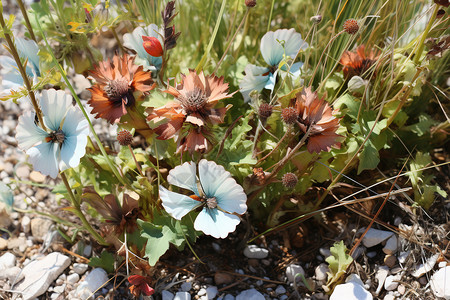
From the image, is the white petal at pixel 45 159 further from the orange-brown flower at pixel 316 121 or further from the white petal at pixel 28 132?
the orange-brown flower at pixel 316 121

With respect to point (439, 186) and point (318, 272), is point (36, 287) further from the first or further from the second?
point (439, 186)

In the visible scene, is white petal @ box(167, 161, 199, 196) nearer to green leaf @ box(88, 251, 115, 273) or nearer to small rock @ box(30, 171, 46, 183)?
green leaf @ box(88, 251, 115, 273)

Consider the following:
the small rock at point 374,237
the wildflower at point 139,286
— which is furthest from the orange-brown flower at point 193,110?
the small rock at point 374,237

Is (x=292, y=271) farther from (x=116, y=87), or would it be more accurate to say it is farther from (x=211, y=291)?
(x=116, y=87)

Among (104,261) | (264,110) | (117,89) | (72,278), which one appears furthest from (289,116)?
(72,278)

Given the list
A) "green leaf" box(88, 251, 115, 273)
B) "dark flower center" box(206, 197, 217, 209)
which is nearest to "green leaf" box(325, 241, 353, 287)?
"dark flower center" box(206, 197, 217, 209)

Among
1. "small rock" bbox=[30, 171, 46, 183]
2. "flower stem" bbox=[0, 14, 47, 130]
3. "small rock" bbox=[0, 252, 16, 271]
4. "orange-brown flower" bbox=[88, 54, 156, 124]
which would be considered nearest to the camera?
"flower stem" bbox=[0, 14, 47, 130]
